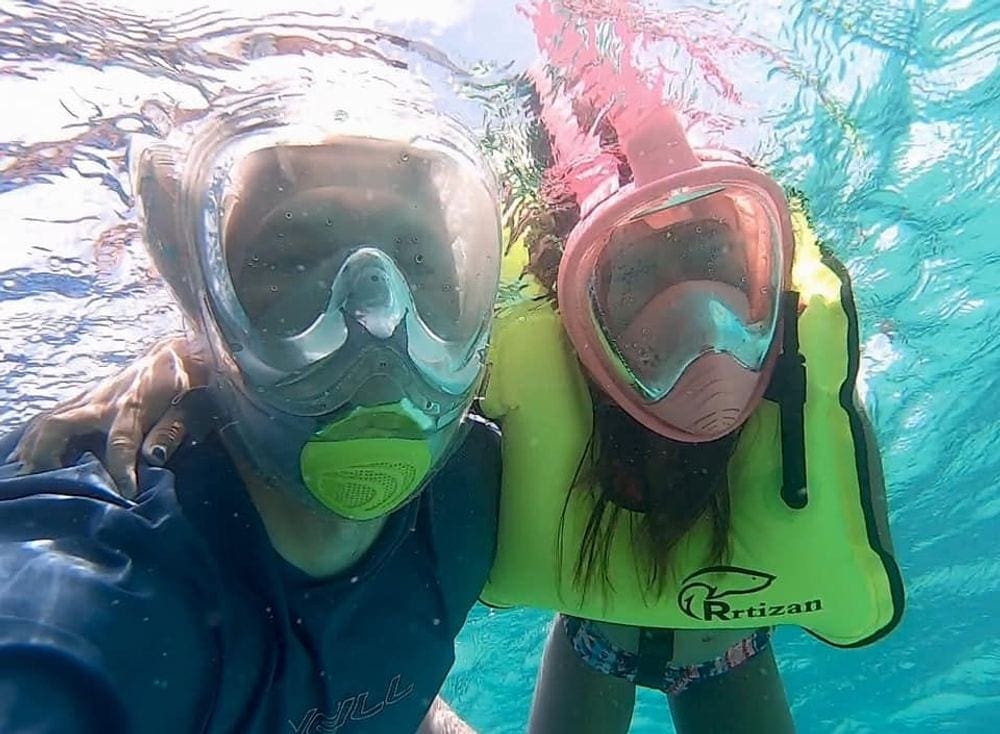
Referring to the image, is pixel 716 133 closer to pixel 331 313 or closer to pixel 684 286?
pixel 684 286

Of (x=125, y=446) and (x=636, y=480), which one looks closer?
(x=125, y=446)

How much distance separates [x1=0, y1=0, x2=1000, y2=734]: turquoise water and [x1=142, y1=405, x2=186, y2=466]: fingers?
1.64m

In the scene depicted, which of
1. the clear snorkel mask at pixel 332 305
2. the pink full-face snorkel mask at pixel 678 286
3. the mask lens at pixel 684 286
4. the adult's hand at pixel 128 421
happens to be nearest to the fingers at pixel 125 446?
the adult's hand at pixel 128 421

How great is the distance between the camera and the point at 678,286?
12.5 feet

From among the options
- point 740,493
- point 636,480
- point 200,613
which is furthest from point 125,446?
point 740,493

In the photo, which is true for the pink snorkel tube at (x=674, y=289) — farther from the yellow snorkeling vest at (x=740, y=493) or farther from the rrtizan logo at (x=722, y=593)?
the rrtizan logo at (x=722, y=593)

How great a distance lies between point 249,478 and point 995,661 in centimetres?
2115

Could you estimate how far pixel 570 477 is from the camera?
4.25m

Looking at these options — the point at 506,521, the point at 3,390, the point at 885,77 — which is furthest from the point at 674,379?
the point at 3,390

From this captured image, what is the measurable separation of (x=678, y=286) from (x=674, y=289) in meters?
0.02

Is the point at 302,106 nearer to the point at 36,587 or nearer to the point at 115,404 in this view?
the point at 115,404

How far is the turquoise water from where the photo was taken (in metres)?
4.20

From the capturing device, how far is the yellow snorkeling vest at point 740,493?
4227mm

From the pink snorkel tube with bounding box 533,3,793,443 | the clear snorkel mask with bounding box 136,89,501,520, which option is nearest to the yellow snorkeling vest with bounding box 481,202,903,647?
the pink snorkel tube with bounding box 533,3,793,443
